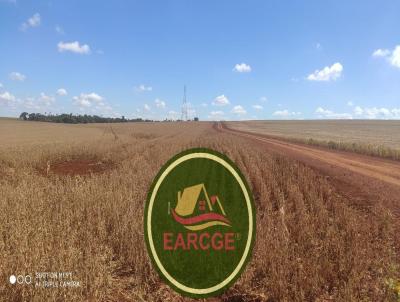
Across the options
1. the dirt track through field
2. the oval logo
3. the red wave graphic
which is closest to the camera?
the oval logo

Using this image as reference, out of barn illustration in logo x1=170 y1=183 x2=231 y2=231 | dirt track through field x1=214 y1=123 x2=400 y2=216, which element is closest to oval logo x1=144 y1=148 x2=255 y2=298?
barn illustration in logo x1=170 y1=183 x2=231 y2=231

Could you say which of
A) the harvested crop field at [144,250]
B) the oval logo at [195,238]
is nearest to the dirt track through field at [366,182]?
the harvested crop field at [144,250]

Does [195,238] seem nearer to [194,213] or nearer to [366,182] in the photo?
[194,213]

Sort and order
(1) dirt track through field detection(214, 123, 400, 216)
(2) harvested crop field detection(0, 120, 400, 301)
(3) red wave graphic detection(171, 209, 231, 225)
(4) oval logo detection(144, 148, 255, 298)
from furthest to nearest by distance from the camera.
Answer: (1) dirt track through field detection(214, 123, 400, 216) < (3) red wave graphic detection(171, 209, 231, 225) < (4) oval logo detection(144, 148, 255, 298) < (2) harvested crop field detection(0, 120, 400, 301)

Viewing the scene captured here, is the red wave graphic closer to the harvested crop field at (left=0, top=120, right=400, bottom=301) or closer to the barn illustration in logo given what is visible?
the barn illustration in logo

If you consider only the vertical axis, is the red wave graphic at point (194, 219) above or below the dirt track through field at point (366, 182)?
above

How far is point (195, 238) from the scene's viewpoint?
16.1ft

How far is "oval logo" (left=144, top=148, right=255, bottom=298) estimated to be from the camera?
418 centimetres

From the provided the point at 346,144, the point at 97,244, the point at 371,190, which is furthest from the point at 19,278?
Result: the point at 346,144

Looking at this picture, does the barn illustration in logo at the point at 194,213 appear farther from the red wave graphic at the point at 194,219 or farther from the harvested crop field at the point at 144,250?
the harvested crop field at the point at 144,250

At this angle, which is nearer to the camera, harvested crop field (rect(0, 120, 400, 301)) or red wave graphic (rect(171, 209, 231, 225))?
harvested crop field (rect(0, 120, 400, 301))

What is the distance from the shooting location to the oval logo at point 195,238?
4.18 metres

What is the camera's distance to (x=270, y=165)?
1363cm

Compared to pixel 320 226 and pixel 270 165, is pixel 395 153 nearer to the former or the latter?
pixel 270 165
